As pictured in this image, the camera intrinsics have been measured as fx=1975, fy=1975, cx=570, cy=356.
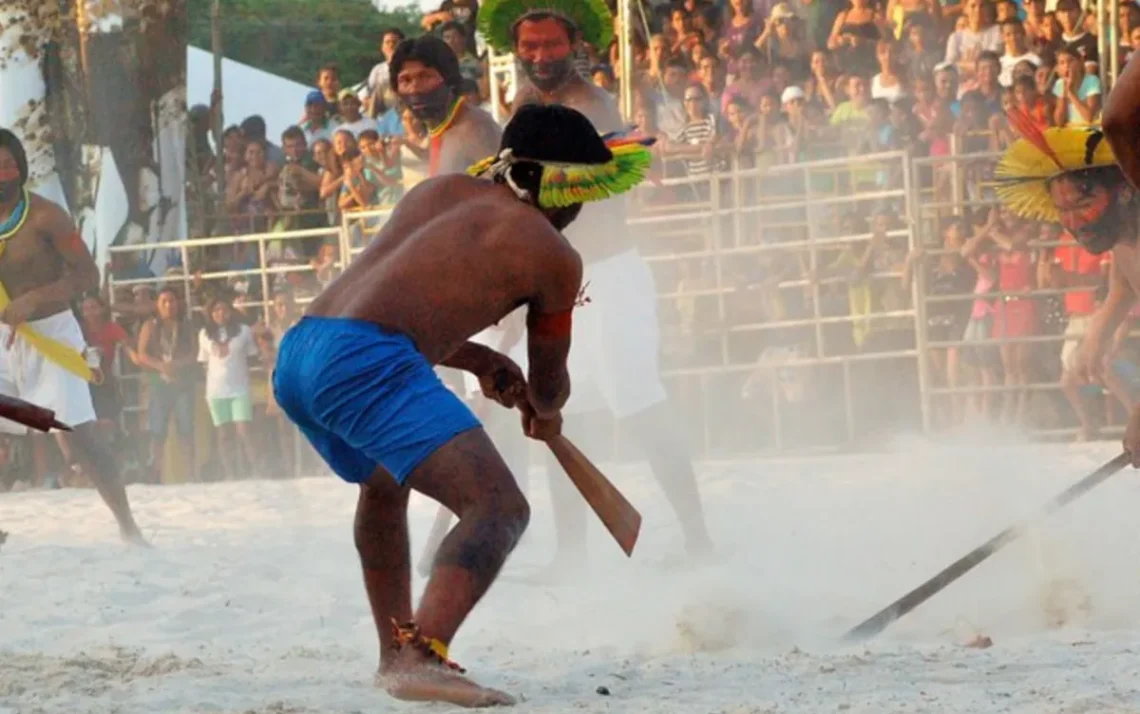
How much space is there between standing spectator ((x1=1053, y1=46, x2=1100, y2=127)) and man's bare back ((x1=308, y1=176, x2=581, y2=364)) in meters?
6.20

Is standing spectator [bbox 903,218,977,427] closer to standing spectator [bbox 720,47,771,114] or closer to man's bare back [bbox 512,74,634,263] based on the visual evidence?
standing spectator [bbox 720,47,771,114]

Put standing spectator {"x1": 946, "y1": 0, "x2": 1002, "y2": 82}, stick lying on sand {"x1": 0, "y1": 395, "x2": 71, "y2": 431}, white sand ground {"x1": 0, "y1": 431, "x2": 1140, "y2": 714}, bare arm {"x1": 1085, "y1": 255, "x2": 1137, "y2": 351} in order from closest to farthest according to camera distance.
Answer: stick lying on sand {"x1": 0, "y1": 395, "x2": 71, "y2": 431} < white sand ground {"x1": 0, "y1": 431, "x2": 1140, "y2": 714} < bare arm {"x1": 1085, "y1": 255, "x2": 1137, "y2": 351} < standing spectator {"x1": 946, "y1": 0, "x2": 1002, "y2": 82}

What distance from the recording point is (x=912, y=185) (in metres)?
10.6

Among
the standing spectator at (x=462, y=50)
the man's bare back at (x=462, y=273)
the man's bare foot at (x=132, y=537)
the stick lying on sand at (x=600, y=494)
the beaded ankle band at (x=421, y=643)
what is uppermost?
the standing spectator at (x=462, y=50)

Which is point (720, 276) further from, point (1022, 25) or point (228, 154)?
point (228, 154)

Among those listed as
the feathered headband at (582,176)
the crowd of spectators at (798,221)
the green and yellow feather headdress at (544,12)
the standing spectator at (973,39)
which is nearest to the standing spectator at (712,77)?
the crowd of spectators at (798,221)

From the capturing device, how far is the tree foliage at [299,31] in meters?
14.7

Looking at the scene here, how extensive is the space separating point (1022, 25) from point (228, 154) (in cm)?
527

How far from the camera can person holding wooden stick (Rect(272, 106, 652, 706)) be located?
4.14m

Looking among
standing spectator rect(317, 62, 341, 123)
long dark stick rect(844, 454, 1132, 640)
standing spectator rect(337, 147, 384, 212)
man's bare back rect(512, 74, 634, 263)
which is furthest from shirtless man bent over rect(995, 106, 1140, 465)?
standing spectator rect(317, 62, 341, 123)

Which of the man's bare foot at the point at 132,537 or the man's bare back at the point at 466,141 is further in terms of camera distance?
the man's bare foot at the point at 132,537

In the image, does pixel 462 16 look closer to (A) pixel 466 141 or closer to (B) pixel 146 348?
(B) pixel 146 348

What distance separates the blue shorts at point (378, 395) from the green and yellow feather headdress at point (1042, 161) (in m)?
2.37

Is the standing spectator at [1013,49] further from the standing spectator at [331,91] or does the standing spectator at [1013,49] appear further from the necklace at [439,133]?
the standing spectator at [331,91]
